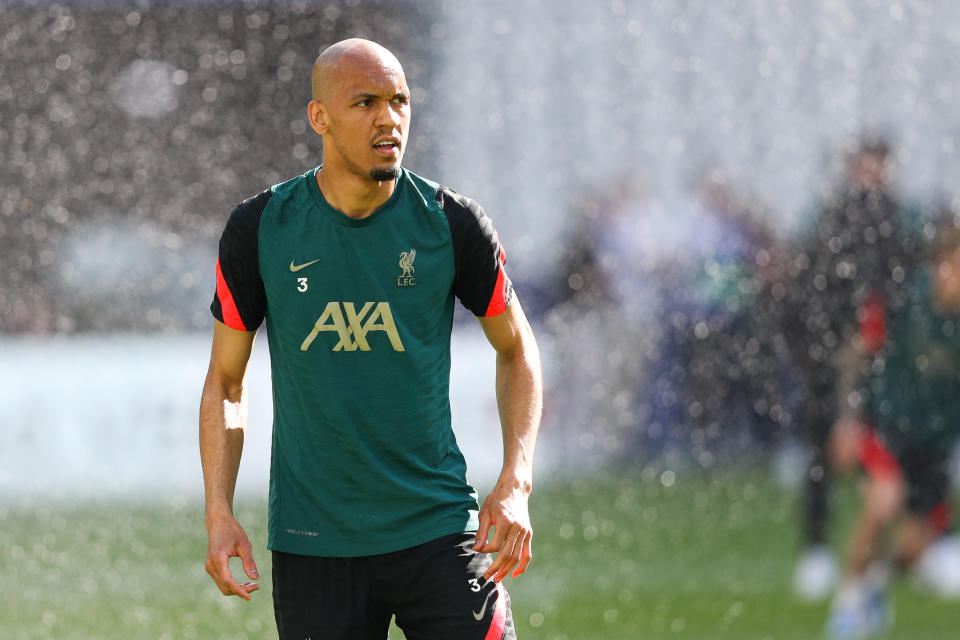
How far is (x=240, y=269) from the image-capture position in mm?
1998

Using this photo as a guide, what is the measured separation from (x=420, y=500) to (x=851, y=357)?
3081mm

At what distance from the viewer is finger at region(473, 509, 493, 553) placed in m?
1.92

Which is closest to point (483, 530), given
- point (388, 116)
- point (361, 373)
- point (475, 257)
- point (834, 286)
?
point (361, 373)

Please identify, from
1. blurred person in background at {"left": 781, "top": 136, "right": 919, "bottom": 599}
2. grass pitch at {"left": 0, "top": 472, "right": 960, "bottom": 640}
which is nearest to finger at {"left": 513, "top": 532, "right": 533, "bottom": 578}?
grass pitch at {"left": 0, "top": 472, "right": 960, "bottom": 640}

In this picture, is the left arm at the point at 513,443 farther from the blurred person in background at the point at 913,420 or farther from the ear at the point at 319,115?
the blurred person in background at the point at 913,420

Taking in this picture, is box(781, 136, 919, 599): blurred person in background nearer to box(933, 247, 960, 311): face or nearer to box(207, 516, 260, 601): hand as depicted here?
box(933, 247, 960, 311): face

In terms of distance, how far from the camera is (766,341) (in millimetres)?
4957

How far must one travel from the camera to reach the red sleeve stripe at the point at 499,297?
203 centimetres

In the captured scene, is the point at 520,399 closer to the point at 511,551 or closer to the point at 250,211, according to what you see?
the point at 511,551

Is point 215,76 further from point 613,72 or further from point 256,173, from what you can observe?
point 613,72

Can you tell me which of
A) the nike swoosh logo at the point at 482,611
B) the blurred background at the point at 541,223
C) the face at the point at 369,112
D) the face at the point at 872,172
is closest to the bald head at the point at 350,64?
the face at the point at 369,112

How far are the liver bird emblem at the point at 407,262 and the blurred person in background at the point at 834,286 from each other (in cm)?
306

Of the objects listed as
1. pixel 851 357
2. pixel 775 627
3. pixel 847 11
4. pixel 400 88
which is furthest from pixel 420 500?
pixel 847 11

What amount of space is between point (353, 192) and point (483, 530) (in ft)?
1.85
